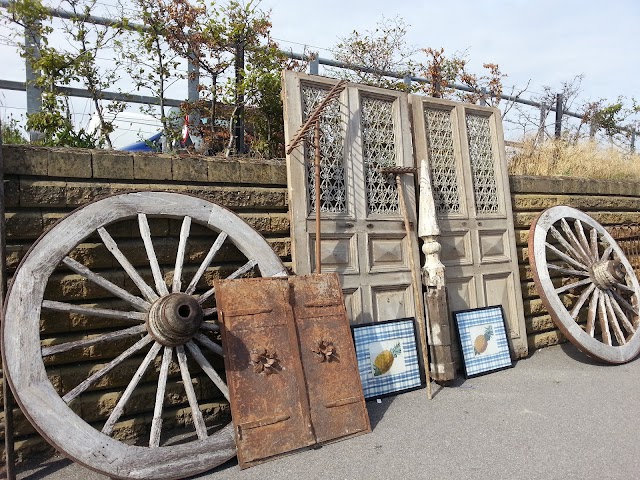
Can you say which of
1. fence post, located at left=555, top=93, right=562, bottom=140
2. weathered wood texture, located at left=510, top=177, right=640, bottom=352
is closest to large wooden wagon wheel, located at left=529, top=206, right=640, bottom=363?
weathered wood texture, located at left=510, top=177, right=640, bottom=352

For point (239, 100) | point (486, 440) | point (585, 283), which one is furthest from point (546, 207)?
point (239, 100)

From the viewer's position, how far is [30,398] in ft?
8.96

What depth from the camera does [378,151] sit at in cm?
475

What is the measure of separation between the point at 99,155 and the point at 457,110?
3549 mm

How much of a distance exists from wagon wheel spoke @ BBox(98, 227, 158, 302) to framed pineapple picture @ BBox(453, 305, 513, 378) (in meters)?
2.78

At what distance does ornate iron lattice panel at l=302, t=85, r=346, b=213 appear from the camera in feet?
14.2

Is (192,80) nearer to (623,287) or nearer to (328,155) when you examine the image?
(328,155)

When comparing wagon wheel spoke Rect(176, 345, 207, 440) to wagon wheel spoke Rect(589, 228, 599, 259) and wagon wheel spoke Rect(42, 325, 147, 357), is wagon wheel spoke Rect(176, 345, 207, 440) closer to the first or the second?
wagon wheel spoke Rect(42, 325, 147, 357)

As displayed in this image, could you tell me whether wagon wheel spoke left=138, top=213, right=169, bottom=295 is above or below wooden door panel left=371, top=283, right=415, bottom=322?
above

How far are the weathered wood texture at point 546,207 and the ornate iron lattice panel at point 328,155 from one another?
2286 millimetres

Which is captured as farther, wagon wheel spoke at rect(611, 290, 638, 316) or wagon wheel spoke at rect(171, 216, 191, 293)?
wagon wheel spoke at rect(611, 290, 638, 316)

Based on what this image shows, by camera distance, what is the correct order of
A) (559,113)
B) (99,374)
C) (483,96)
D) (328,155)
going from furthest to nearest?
(559,113) < (483,96) < (328,155) < (99,374)

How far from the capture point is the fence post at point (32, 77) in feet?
17.6

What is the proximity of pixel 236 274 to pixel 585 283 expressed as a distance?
3.85 metres
